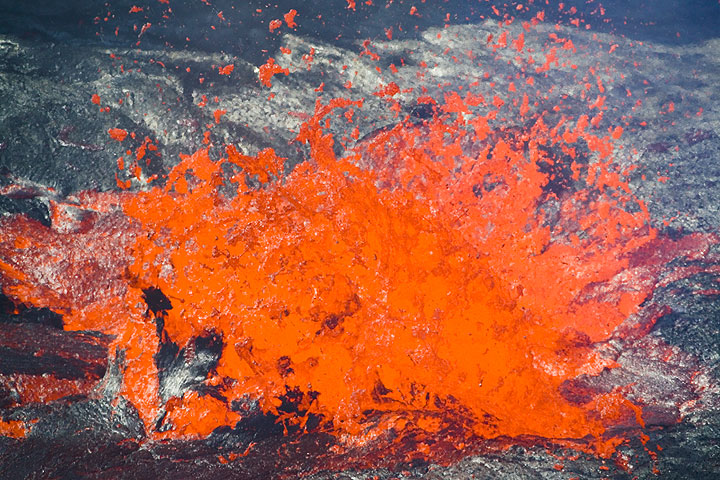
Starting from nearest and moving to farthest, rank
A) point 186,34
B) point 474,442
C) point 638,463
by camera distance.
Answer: point 638,463 → point 474,442 → point 186,34

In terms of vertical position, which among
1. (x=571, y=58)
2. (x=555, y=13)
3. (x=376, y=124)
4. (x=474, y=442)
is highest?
(x=555, y=13)

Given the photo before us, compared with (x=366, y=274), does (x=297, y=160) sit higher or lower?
higher

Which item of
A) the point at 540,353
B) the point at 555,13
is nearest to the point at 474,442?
the point at 540,353

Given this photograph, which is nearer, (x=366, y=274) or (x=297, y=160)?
(x=366, y=274)

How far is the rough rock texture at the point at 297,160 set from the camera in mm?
2238

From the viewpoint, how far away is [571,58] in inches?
168

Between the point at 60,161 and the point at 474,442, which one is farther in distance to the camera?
the point at 60,161

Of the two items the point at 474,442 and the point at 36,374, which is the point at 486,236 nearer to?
the point at 474,442

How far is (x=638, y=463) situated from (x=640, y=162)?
2.72 m

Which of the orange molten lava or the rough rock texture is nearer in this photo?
the rough rock texture

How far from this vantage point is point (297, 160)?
3469 mm

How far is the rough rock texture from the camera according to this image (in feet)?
7.34

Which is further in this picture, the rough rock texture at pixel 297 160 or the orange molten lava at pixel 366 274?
the orange molten lava at pixel 366 274

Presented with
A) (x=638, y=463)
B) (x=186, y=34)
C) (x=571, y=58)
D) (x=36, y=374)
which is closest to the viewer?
(x=638, y=463)
